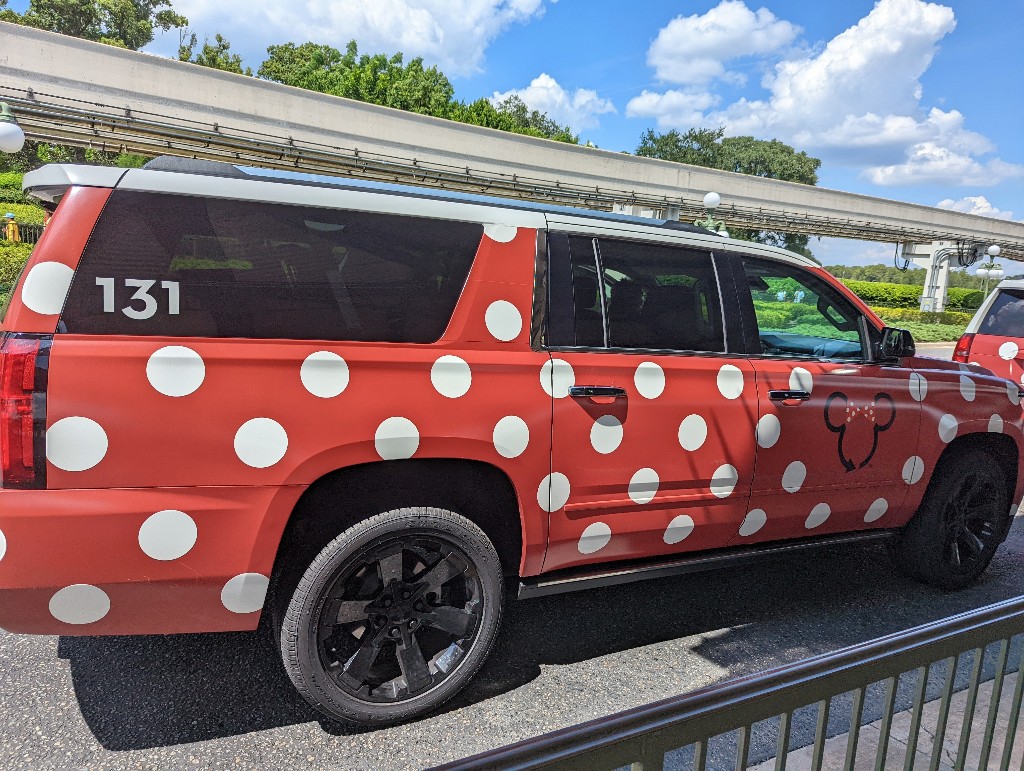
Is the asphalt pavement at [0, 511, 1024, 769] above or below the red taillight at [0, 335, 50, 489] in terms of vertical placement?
below

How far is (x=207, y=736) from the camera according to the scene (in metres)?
2.54

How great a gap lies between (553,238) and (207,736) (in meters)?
2.37

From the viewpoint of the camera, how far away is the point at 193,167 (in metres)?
2.52

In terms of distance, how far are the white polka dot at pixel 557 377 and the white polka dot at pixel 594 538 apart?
1.99 feet

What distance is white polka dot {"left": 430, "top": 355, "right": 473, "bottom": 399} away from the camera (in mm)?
2600

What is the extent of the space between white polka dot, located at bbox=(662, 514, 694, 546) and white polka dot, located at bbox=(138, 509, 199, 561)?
1989mm

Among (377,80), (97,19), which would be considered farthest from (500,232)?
(97,19)

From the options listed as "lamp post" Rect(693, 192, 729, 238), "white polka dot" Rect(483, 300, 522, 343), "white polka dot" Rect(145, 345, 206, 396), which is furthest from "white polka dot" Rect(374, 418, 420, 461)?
"lamp post" Rect(693, 192, 729, 238)

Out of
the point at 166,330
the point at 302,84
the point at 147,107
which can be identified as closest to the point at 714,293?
the point at 166,330

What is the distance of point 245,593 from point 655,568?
1775mm

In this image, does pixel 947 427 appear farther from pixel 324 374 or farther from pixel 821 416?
pixel 324 374

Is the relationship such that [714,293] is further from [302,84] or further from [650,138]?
[650,138]

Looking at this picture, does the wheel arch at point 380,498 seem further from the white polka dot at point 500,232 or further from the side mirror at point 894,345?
the side mirror at point 894,345

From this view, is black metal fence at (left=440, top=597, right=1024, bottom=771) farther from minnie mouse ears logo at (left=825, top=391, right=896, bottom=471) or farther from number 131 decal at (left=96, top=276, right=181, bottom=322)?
minnie mouse ears logo at (left=825, top=391, right=896, bottom=471)
